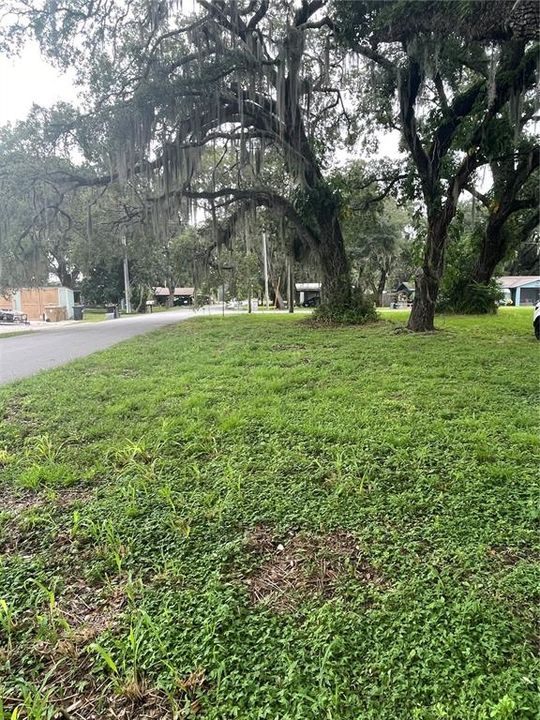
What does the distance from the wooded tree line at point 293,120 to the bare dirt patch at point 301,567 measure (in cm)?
569

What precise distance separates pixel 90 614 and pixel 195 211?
434 inches

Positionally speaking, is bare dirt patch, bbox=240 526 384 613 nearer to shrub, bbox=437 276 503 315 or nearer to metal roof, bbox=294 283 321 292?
shrub, bbox=437 276 503 315

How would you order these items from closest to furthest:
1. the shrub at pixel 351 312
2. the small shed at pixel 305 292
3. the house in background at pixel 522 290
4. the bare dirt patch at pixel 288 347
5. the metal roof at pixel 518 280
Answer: the bare dirt patch at pixel 288 347, the shrub at pixel 351 312, the house in background at pixel 522 290, the metal roof at pixel 518 280, the small shed at pixel 305 292

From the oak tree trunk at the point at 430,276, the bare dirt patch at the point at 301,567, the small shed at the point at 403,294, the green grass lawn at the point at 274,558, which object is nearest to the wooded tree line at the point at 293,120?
the oak tree trunk at the point at 430,276

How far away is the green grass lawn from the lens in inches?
49.2

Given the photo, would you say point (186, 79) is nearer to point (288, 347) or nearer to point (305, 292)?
point (288, 347)

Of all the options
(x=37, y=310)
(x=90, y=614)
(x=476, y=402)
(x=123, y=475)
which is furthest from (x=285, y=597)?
(x=37, y=310)

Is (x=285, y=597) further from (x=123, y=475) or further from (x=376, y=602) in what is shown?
(x=123, y=475)

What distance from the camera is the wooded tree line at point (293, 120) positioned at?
23.5ft

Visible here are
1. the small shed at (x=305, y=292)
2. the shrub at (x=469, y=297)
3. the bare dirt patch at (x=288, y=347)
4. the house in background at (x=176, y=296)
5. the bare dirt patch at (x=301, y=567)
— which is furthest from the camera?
the house in background at (x=176, y=296)

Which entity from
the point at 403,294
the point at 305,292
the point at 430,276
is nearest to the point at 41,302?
the point at 430,276

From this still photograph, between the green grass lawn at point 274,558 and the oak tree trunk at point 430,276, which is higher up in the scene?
→ the oak tree trunk at point 430,276

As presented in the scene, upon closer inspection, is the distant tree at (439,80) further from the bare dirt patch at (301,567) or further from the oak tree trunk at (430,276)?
the bare dirt patch at (301,567)

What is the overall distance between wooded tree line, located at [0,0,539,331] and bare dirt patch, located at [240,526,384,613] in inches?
224
